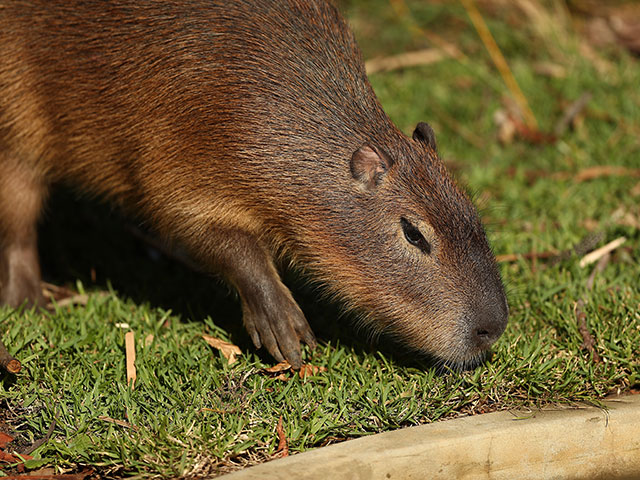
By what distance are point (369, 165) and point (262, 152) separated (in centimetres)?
44

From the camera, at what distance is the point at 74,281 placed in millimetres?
4629

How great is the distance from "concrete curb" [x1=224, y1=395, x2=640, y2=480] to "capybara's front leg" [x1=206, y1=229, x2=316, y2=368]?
63 cm

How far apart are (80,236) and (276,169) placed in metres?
2.16

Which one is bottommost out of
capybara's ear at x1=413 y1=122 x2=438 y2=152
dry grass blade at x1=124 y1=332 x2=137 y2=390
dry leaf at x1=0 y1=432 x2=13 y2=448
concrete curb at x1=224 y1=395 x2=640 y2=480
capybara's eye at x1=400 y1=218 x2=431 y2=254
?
concrete curb at x1=224 y1=395 x2=640 y2=480

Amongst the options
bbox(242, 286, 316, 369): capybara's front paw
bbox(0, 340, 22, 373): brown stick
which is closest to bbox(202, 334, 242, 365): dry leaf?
bbox(242, 286, 316, 369): capybara's front paw

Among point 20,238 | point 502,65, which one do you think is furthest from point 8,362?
point 502,65

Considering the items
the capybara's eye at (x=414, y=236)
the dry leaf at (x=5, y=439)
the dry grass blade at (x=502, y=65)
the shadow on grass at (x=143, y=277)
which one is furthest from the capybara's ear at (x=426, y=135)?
the dry grass blade at (x=502, y=65)

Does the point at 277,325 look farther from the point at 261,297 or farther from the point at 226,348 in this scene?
the point at 226,348

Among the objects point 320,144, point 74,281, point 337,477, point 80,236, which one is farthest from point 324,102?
point 80,236

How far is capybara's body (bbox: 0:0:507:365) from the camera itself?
330 cm

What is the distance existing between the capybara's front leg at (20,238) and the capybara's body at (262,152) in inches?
12.0

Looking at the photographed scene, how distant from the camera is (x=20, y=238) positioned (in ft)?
14.1

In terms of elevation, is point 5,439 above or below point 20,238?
below

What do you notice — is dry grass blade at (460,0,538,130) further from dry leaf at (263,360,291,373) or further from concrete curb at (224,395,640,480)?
dry leaf at (263,360,291,373)
